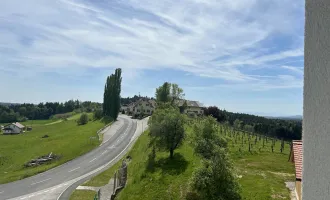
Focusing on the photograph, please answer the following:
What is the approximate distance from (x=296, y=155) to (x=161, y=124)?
72.5 feet

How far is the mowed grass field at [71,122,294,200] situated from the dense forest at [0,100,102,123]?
114133 mm

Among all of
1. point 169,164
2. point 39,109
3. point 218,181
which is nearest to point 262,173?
point 218,181

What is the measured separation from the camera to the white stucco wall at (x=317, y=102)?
2680mm

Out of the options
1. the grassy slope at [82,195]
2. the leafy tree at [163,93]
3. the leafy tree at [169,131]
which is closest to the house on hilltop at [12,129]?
the leafy tree at [163,93]

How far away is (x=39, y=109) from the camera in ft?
529

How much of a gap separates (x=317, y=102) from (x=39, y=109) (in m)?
175

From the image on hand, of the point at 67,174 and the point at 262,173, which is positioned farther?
the point at 67,174

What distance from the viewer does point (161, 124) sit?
32.3m

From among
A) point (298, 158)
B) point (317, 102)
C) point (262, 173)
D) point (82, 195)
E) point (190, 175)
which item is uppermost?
point (317, 102)

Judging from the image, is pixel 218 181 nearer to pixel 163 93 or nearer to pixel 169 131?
pixel 169 131

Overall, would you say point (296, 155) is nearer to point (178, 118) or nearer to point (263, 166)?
point (263, 166)

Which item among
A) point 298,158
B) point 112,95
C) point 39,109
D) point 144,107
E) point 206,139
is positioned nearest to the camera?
point 298,158

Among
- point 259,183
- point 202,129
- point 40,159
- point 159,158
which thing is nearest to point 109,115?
point 40,159

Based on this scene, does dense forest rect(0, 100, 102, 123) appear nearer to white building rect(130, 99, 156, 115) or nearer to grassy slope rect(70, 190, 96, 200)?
white building rect(130, 99, 156, 115)
